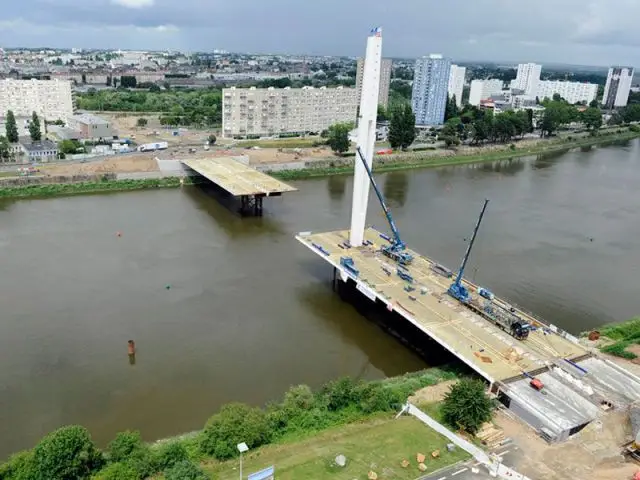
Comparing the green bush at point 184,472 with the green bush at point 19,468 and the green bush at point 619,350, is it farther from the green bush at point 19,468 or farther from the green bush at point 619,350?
the green bush at point 619,350

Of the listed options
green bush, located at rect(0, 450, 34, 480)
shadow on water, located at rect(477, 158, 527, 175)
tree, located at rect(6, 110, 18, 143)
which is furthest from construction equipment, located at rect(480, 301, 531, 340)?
tree, located at rect(6, 110, 18, 143)

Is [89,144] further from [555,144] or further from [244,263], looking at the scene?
[555,144]

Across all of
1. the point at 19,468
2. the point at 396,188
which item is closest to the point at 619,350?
the point at 19,468

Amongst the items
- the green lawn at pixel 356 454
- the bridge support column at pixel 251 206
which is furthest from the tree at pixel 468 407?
the bridge support column at pixel 251 206

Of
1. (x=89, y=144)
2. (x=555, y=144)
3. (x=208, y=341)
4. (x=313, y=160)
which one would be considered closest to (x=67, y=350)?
(x=208, y=341)

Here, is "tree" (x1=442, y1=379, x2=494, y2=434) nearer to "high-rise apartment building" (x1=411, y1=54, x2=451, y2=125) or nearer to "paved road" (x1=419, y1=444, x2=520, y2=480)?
"paved road" (x1=419, y1=444, x2=520, y2=480)

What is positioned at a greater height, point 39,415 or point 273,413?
point 273,413
